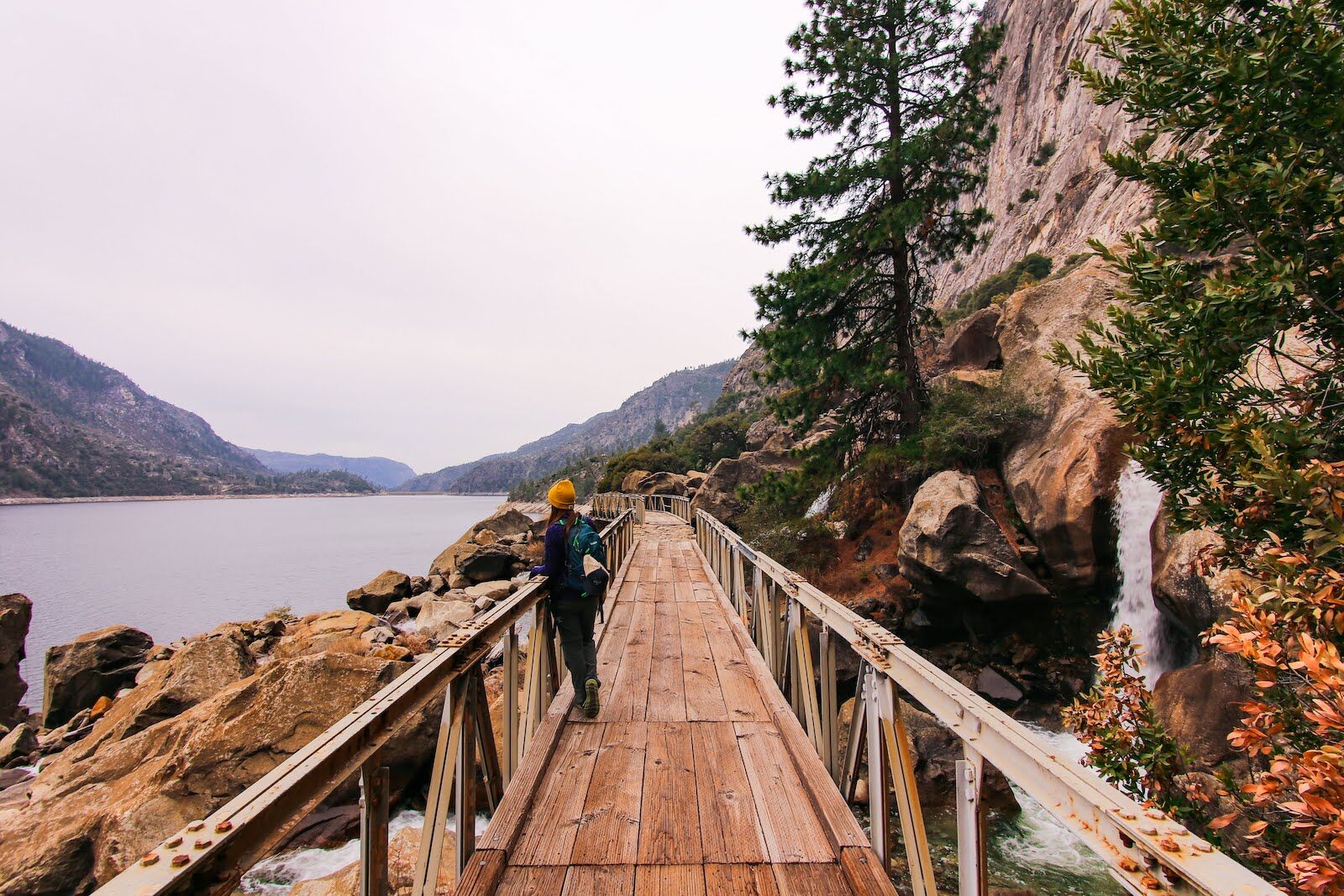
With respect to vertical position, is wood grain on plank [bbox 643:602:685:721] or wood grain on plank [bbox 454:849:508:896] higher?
wood grain on plank [bbox 454:849:508:896]

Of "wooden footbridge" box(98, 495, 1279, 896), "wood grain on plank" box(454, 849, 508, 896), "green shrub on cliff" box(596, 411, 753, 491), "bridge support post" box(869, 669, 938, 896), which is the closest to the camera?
"wooden footbridge" box(98, 495, 1279, 896)

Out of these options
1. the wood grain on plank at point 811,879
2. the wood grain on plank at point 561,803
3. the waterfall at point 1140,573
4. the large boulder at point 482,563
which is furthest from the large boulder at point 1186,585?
the large boulder at point 482,563

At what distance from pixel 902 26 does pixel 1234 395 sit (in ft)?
47.8

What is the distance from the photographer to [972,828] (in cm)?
199

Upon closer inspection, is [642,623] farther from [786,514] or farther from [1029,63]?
[1029,63]

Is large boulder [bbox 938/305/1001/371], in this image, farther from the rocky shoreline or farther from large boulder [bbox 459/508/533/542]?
large boulder [bbox 459/508/533/542]

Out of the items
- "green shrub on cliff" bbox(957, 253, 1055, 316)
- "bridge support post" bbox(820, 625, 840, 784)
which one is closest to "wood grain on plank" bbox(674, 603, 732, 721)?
"bridge support post" bbox(820, 625, 840, 784)

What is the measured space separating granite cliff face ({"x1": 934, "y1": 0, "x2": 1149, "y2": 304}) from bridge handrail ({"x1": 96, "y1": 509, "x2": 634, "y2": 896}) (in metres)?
41.2

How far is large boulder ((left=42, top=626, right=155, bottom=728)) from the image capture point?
1438 cm

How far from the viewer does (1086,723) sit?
431 centimetres

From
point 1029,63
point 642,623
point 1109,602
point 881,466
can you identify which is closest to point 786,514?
point 881,466

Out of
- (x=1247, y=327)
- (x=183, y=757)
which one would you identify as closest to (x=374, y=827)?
(x=1247, y=327)

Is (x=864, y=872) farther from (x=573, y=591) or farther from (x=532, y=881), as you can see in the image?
(x=573, y=591)

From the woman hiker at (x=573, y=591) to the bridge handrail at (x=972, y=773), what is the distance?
1592 millimetres
